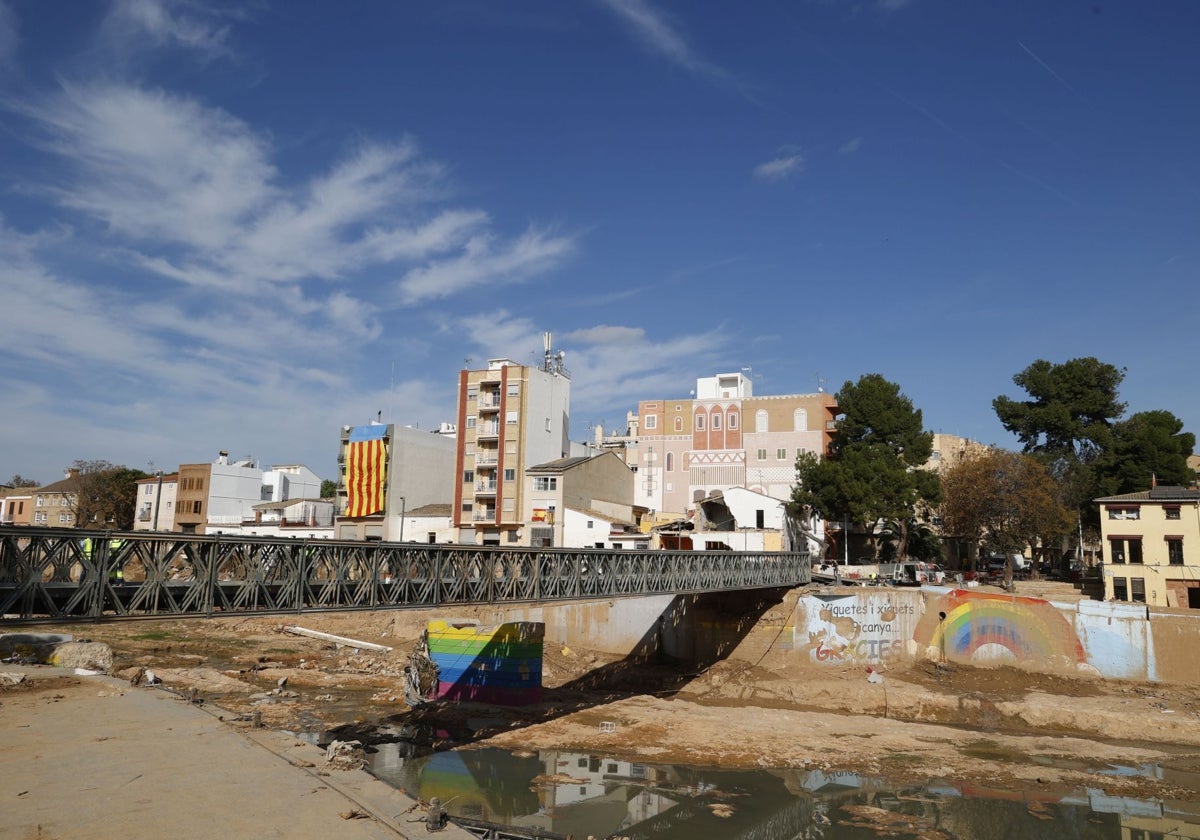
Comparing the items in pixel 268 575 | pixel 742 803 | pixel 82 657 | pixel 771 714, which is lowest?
pixel 742 803

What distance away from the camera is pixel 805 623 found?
44406mm

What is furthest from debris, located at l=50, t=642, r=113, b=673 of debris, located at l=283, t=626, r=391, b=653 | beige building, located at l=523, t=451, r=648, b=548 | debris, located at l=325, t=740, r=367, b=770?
beige building, located at l=523, t=451, r=648, b=548

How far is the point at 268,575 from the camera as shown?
22766 millimetres

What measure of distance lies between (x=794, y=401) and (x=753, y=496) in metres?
13.5

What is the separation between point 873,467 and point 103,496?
78298mm

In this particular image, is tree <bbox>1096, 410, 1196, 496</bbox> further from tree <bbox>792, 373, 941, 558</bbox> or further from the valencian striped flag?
the valencian striped flag

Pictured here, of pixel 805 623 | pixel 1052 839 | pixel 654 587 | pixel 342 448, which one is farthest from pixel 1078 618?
pixel 342 448

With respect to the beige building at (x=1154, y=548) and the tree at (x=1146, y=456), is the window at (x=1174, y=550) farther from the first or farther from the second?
the tree at (x=1146, y=456)

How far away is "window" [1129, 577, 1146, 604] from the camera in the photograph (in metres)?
43.1

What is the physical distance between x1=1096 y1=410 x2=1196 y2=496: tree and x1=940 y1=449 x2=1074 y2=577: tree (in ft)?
18.7

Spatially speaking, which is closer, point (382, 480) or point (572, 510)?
point (572, 510)

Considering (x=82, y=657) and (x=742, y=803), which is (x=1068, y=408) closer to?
(x=742, y=803)

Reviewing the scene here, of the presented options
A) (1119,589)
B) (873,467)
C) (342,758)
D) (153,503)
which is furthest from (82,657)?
(153,503)

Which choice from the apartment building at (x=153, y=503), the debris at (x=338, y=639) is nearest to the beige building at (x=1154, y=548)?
the debris at (x=338, y=639)
